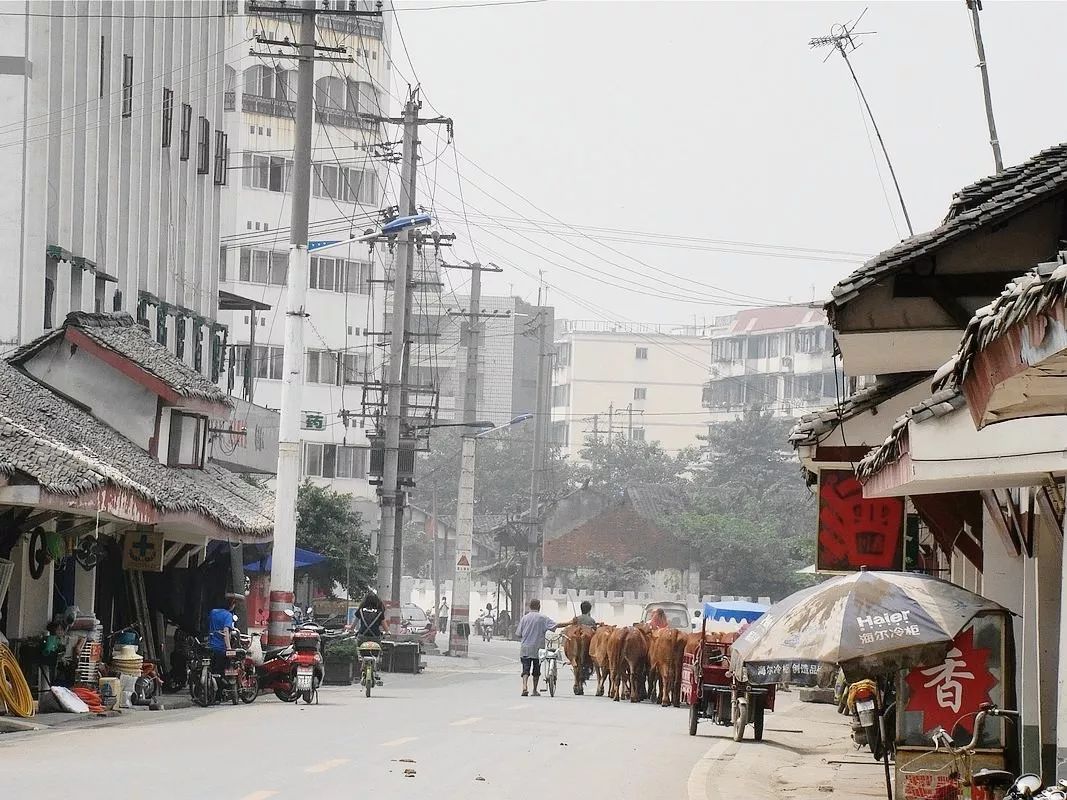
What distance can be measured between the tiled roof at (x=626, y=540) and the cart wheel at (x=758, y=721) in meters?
58.1

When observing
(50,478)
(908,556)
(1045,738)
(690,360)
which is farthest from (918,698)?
(690,360)

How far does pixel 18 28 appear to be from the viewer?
93.0 ft

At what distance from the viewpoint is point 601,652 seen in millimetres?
35000

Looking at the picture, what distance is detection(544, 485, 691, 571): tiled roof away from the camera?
8362 cm

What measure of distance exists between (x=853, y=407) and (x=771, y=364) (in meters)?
108

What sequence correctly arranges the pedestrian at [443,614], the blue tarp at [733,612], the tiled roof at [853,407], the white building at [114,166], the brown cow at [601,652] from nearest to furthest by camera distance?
the tiled roof at [853,407], the white building at [114,166], the brown cow at [601,652], the blue tarp at [733,612], the pedestrian at [443,614]

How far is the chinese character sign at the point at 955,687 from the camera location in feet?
40.7

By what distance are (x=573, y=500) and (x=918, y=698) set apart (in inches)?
2887

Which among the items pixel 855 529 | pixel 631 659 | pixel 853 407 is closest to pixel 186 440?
pixel 631 659

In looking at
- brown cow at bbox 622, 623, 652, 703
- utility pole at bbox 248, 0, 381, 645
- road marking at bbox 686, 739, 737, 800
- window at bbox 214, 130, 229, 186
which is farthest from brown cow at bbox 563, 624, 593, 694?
window at bbox 214, 130, 229, 186

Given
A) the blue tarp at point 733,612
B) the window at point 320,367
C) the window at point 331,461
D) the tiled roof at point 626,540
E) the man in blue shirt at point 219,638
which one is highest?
the window at point 320,367

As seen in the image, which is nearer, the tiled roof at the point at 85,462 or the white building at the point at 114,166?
the tiled roof at the point at 85,462

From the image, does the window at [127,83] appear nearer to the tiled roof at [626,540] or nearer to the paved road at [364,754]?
the paved road at [364,754]

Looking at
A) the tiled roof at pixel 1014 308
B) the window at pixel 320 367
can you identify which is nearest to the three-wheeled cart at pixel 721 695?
the tiled roof at pixel 1014 308
